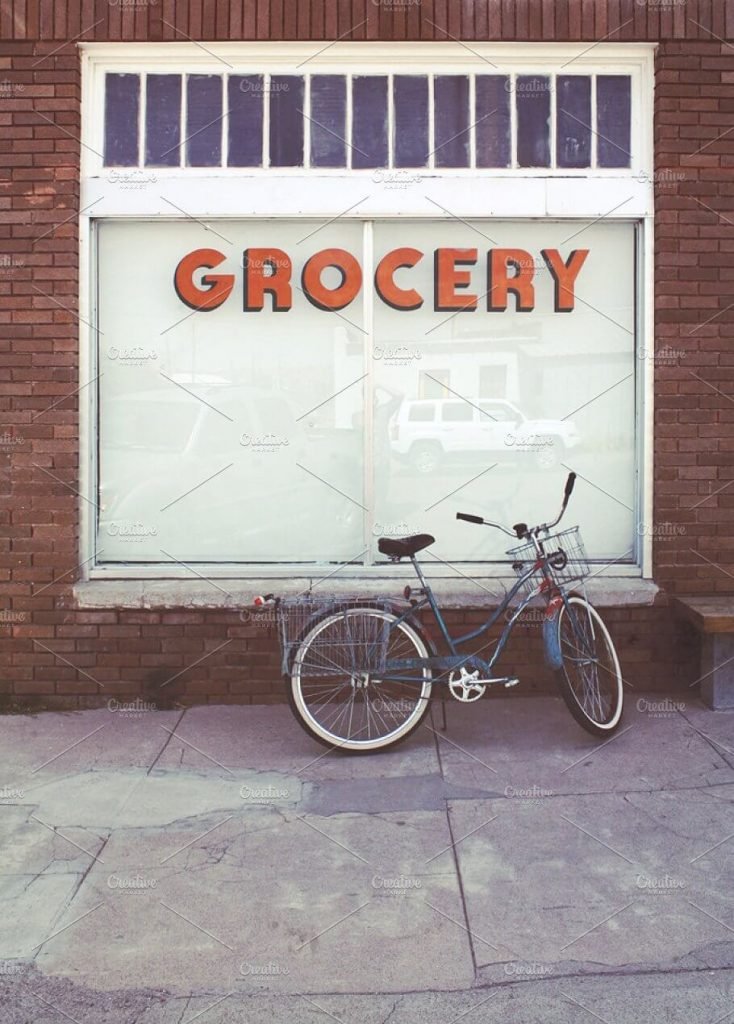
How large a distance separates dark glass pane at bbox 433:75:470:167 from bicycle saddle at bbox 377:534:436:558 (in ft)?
8.02

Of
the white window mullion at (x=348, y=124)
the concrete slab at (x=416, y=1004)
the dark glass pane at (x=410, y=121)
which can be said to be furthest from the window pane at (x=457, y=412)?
the concrete slab at (x=416, y=1004)

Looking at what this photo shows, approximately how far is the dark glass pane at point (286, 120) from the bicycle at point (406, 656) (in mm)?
2548

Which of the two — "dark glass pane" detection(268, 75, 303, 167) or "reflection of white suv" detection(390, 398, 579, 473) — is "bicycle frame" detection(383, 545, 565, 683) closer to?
"reflection of white suv" detection(390, 398, 579, 473)

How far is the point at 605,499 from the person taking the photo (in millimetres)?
6418

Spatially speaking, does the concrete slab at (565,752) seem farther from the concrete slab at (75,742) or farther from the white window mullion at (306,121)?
the white window mullion at (306,121)

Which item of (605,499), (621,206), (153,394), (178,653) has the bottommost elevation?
(178,653)

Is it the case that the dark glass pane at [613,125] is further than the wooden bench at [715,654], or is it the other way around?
the dark glass pane at [613,125]

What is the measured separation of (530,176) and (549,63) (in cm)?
71

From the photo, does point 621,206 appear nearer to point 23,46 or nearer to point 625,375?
point 625,375

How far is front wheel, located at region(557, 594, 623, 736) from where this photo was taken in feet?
18.3

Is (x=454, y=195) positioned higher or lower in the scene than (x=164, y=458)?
higher

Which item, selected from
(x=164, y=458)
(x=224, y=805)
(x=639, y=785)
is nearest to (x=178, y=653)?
(x=164, y=458)

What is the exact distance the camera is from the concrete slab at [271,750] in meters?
5.22

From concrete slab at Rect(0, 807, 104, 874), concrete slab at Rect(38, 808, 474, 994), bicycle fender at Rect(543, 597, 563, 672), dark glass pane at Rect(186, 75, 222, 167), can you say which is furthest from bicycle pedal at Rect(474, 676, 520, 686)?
dark glass pane at Rect(186, 75, 222, 167)
